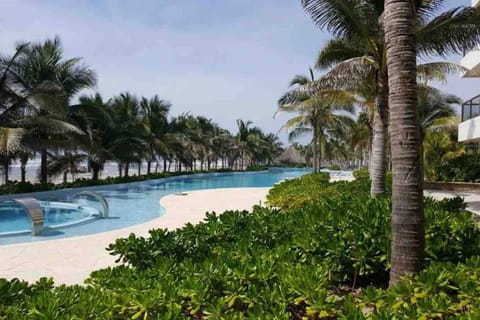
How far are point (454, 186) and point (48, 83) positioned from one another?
2117 centimetres

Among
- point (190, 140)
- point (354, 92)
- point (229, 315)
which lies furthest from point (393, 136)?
point (190, 140)

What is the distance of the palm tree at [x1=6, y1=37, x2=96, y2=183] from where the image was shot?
18.6 meters

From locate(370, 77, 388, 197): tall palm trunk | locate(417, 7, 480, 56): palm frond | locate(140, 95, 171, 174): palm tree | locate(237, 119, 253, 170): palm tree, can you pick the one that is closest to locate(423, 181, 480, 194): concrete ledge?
locate(417, 7, 480, 56): palm frond

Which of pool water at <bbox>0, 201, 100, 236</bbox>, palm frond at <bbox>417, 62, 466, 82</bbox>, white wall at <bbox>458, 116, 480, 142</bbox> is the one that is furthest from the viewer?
white wall at <bbox>458, 116, 480, 142</bbox>

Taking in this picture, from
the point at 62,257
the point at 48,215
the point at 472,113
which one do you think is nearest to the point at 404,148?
the point at 62,257

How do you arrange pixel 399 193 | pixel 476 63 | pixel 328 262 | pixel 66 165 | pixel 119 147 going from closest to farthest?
pixel 399 193 < pixel 328 262 < pixel 476 63 < pixel 66 165 < pixel 119 147

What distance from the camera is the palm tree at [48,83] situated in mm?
18594

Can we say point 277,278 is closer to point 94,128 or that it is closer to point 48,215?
point 48,215

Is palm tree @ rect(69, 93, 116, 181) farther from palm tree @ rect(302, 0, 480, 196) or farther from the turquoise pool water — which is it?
palm tree @ rect(302, 0, 480, 196)

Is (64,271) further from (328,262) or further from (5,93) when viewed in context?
(5,93)

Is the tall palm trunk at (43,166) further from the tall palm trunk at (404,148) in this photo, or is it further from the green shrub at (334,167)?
the green shrub at (334,167)

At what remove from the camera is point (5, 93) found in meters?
18.4

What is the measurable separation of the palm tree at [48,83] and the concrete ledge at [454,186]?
60.9 feet

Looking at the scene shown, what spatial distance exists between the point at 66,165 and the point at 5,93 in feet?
25.2
